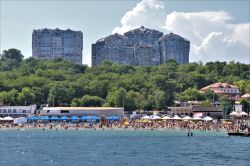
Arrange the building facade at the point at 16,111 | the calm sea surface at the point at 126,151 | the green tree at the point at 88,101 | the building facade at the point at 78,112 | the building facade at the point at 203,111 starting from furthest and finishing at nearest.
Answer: the green tree at the point at 88,101 < the building facade at the point at 203,111 < the building facade at the point at 16,111 < the building facade at the point at 78,112 < the calm sea surface at the point at 126,151

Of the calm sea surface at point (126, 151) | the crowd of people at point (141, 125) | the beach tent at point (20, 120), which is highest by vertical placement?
the beach tent at point (20, 120)

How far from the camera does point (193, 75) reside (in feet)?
567

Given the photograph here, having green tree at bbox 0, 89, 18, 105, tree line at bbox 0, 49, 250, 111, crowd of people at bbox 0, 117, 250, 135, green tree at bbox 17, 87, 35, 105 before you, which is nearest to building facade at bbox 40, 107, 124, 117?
crowd of people at bbox 0, 117, 250, 135

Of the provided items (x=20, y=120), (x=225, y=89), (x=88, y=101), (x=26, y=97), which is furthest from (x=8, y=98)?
(x=225, y=89)

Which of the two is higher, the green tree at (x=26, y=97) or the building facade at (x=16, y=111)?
the green tree at (x=26, y=97)

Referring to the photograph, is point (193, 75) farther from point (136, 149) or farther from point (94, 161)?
point (94, 161)

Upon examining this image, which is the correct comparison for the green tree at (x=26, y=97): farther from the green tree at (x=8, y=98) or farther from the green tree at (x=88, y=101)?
the green tree at (x=88, y=101)

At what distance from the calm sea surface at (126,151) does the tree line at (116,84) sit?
50.3m

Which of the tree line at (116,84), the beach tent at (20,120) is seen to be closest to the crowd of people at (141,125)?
the beach tent at (20,120)

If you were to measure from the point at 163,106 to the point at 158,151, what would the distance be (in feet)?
244

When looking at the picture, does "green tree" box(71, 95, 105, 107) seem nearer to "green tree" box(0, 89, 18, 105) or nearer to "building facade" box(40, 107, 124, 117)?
"building facade" box(40, 107, 124, 117)

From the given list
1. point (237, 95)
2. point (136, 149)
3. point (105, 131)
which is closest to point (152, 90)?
point (237, 95)

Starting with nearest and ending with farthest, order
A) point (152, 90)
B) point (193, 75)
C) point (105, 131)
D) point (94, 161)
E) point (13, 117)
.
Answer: point (94, 161) < point (105, 131) < point (13, 117) < point (152, 90) < point (193, 75)

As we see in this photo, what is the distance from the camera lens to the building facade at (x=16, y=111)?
130125 mm
